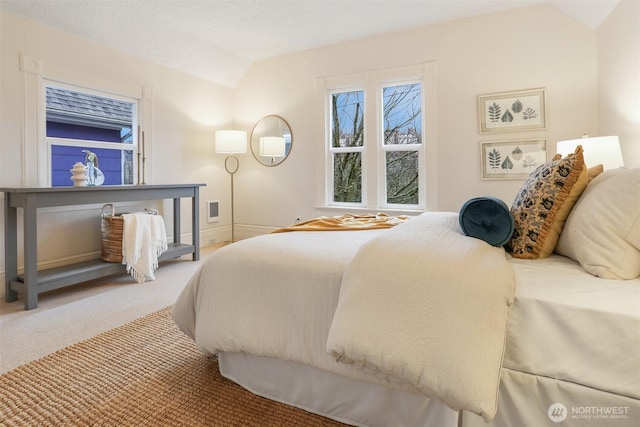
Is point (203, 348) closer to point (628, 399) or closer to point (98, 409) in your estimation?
point (98, 409)

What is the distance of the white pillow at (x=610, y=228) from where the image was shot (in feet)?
3.78

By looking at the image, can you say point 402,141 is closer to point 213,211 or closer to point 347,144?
point 347,144

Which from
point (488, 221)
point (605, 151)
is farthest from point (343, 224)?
point (605, 151)

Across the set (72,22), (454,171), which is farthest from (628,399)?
(72,22)

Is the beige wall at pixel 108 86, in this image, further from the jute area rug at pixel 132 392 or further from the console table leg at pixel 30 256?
the jute area rug at pixel 132 392

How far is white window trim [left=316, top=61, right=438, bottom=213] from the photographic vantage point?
13.1 ft

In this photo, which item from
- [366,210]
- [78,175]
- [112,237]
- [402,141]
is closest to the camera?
[78,175]

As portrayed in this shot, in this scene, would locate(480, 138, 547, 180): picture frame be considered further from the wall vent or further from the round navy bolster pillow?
the wall vent

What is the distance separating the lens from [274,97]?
4.93 meters

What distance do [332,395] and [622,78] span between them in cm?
320

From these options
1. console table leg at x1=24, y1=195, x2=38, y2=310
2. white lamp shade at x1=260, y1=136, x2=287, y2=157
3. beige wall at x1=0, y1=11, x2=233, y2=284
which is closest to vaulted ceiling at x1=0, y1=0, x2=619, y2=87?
beige wall at x1=0, y1=11, x2=233, y2=284

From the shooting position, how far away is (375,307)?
3.66ft

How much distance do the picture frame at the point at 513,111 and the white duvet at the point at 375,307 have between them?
255cm

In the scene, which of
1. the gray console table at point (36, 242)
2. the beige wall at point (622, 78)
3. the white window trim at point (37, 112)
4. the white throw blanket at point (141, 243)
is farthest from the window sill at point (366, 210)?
the white window trim at point (37, 112)
